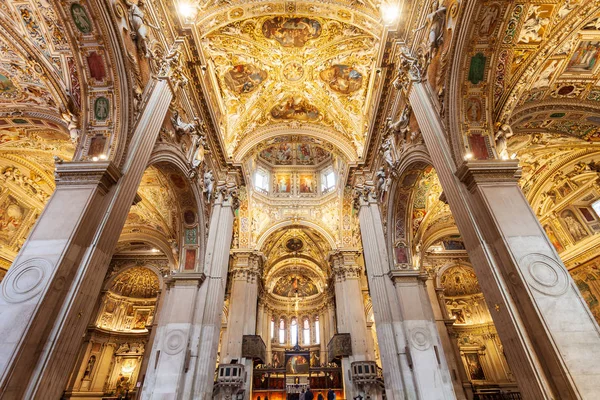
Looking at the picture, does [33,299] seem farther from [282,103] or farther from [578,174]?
[578,174]

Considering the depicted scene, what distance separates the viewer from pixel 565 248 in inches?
580

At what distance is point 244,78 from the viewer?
1301 cm

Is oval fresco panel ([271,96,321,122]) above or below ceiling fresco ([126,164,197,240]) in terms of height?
above

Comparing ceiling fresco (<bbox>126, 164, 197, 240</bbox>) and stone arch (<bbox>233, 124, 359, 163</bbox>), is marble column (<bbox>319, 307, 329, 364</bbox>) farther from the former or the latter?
ceiling fresco (<bbox>126, 164, 197, 240</bbox>)

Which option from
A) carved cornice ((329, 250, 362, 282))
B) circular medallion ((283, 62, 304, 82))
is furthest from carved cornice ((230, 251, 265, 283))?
circular medallion ((283, 62, 304, 82))

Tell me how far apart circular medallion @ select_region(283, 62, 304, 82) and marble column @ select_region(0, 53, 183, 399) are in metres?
9.08

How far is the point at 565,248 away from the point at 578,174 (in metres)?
4.01

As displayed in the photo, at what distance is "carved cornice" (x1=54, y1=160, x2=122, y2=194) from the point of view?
202 inches

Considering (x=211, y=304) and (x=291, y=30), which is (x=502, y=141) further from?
(x=211, y=304)

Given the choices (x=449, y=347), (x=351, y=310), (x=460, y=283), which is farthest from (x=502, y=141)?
(x=460, y=283)

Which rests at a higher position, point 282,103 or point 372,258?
point 282,103

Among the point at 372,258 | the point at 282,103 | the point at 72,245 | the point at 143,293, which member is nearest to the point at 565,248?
the point at 372,258

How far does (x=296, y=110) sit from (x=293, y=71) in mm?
2331

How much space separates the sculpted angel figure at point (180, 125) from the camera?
862cm
